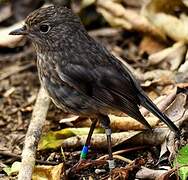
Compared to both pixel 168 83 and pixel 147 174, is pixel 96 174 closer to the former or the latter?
pixel 147 174

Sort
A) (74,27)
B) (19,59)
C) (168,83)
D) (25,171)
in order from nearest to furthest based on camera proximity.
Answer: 1. (25,171)
2. (74,27)
3. (168,83)
4. (19,59)

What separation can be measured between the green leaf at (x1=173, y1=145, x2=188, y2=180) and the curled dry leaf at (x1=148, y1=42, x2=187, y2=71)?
1.76 m

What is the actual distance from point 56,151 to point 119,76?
867mm

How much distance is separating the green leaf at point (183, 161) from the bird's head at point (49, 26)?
1.24m

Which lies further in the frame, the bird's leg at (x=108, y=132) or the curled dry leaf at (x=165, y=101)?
the curled dry leaf at (x=165, y=101)

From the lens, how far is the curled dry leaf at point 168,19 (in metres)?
6.56

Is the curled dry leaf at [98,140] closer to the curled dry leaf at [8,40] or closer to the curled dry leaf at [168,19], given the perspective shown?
the curled dry leaf at [168,19]

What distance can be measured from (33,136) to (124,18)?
2.36 metres

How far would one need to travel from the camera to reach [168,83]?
6.06m

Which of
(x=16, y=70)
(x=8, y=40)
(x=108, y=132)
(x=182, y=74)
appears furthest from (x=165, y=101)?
(x=8, y=40)

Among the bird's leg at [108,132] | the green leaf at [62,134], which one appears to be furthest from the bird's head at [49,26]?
the green leaf at [62,134]

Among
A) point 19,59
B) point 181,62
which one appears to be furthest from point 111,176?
point 19,59

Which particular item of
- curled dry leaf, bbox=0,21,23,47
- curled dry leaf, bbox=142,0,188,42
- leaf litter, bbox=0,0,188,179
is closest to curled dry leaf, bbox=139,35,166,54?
leaf litter, bbox=0,0,188,179

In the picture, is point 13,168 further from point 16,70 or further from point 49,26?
point 16,70
